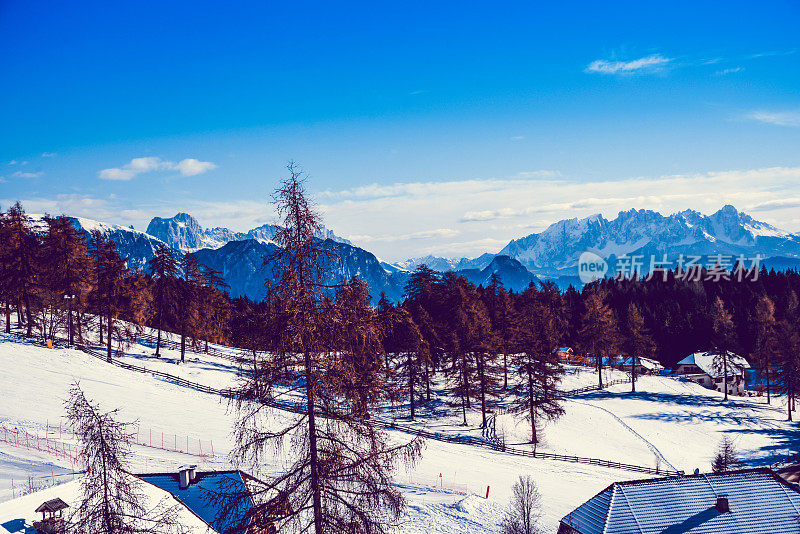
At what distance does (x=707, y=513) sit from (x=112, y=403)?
135 feet

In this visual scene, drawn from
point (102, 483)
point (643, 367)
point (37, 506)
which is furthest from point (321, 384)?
point (643, 367)

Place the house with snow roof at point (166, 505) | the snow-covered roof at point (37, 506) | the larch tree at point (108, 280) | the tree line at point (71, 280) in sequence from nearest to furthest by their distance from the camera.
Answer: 1. the house with snow roof at point (166, 505)
2. the snow-covered roof at point (37, 506)
3. the tree line at point (71, 280)
4. the larch tree at point (108, 280)

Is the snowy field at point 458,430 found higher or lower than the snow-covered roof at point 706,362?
higher

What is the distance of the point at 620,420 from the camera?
5147 cm

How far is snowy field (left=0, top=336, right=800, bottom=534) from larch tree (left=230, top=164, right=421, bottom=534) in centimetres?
1220

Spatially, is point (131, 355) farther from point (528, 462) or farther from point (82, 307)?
point (528, 462)

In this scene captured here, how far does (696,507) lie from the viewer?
842 inches

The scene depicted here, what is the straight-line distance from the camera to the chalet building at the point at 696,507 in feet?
68.0

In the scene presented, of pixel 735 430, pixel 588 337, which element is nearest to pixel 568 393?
pixel 588 337

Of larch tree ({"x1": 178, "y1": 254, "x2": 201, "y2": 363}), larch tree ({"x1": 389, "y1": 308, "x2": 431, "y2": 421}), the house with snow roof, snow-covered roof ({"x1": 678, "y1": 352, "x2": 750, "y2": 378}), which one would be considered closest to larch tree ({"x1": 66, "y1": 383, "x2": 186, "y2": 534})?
the house with snow roof

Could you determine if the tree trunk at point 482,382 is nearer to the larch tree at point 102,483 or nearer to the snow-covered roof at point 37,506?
the snow-covered roof at point 37,506

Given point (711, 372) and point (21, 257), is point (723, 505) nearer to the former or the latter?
point (21, 257)

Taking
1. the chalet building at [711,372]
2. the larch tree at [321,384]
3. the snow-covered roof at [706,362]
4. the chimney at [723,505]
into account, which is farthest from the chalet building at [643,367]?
→ the larch tree at [321,384]

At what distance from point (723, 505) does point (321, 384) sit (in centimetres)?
2023
